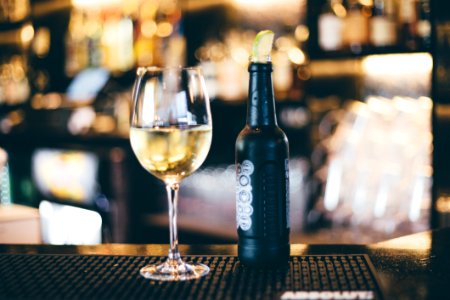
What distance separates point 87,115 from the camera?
4484mm

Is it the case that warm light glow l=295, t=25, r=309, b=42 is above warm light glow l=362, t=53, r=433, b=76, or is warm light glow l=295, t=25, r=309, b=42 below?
above

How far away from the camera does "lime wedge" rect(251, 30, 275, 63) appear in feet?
3.04

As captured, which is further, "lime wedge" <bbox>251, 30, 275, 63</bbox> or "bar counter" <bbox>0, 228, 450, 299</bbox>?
"lime wedge" <bbox>251, 30, 275, 63</bbox>

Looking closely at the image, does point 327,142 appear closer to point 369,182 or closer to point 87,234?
point 369,182

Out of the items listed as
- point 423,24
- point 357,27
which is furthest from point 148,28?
point 423,24

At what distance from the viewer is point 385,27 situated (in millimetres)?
2969

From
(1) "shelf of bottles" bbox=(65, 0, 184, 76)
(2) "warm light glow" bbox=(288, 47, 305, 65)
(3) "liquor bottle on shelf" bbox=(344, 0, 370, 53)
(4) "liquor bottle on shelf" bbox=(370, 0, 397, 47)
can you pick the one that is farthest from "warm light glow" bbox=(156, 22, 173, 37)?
(4) "liquor bottle on shelf" bbox=(370, 0, 397, 47)

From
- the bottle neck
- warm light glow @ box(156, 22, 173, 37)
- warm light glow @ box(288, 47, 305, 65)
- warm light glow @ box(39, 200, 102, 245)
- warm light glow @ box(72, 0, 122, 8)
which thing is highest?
warm light glow @ box(72, 0, 122, 8)

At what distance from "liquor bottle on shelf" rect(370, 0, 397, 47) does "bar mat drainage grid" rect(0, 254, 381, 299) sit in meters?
2.16

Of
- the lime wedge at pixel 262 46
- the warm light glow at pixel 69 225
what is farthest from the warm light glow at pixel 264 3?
the lime wedge at pixel 262 46

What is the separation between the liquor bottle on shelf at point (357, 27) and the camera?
9.93ft

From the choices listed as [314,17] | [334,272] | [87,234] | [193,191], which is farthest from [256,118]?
[87,234]

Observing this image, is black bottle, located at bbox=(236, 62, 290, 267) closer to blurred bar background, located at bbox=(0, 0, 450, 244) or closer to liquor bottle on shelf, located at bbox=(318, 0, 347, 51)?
blurred bar background, located at bbox=(0, 0, 450, 244)

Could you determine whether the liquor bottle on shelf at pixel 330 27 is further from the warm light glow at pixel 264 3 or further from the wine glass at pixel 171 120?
the wine glass at pixel 171 120
